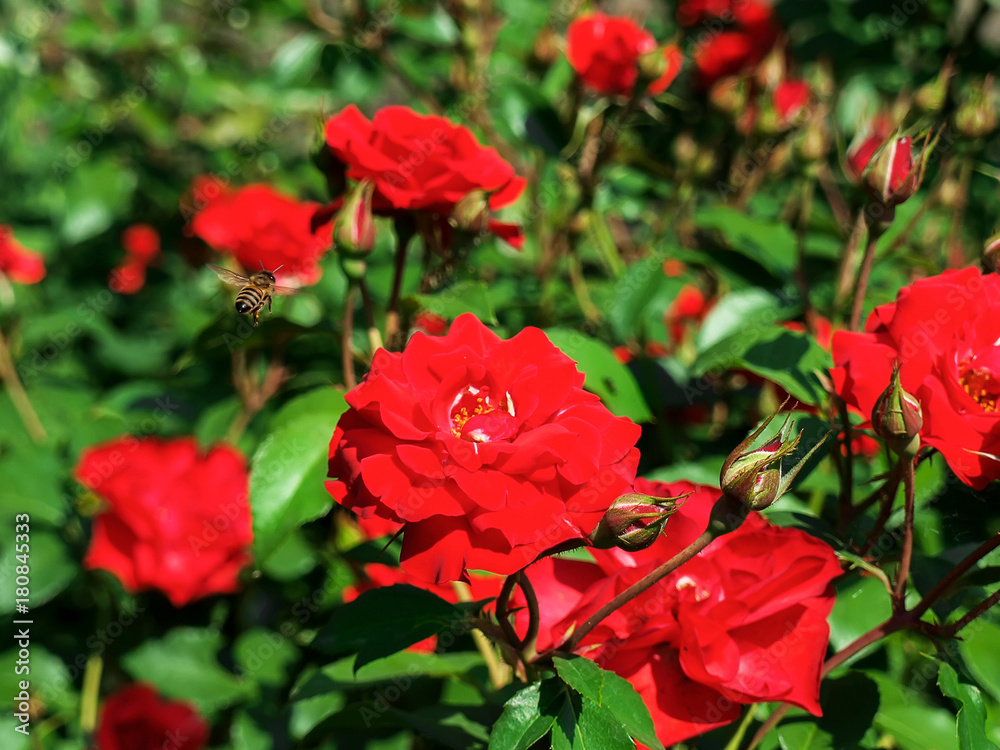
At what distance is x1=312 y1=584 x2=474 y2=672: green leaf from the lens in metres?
0.79

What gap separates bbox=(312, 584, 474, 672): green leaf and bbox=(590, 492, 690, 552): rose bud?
202 mm

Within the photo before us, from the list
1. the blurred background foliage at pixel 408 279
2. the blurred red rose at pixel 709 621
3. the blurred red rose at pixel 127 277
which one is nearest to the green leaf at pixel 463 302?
the blurred background foliage at pixel 408 279

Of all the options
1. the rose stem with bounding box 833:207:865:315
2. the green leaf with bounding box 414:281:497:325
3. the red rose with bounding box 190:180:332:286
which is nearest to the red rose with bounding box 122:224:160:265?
the red rose with bounding box 190:180:332:286

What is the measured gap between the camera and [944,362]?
2.51 ft

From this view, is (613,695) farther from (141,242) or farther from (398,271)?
(141,242)

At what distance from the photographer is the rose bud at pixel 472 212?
1.02m

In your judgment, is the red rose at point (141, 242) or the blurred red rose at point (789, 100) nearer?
the blurred red rose at point (789, 100)

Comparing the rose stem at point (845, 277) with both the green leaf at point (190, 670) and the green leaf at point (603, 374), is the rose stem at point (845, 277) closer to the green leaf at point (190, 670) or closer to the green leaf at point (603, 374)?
the green leaf at point (603, 374)

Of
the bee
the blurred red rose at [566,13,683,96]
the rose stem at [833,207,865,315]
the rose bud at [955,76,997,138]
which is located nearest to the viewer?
the bee

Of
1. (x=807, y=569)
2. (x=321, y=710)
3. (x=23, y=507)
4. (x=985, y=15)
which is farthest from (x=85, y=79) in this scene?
(x=807, y=569)

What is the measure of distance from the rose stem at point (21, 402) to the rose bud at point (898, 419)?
6.30 feet

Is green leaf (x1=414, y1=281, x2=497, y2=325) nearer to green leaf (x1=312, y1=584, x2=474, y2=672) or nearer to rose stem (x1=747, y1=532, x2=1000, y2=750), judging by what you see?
green leaf (x1=312, y1=584, x2=474, y2=672)

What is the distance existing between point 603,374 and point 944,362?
0.41 metres

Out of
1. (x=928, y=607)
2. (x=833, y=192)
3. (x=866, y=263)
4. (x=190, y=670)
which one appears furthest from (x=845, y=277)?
(x=190, y=670)
